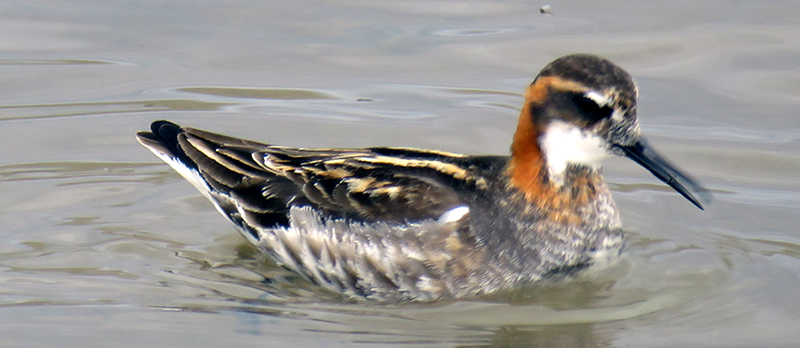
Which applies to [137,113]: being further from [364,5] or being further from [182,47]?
[364,5]

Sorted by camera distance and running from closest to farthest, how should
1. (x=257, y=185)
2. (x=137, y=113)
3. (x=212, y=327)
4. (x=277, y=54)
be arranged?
(x=212, y=327)
(x=257, y=185)
(x=137, y=113)
(x=277, y=54)

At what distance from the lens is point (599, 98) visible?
6965mm

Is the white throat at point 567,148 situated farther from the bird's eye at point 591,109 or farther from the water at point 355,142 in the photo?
the water at point 355,142

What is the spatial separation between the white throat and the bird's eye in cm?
11

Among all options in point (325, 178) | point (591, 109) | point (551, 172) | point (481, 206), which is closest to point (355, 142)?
point (325, 178)

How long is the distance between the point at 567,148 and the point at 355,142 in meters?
2.86

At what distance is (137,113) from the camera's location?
10156 millimetres

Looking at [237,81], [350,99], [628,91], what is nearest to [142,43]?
[237,81]

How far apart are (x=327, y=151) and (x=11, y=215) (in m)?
2.44

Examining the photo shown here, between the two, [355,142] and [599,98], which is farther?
[355,142]

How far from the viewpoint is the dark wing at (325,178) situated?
727cm

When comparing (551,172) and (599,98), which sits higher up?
(599,98)

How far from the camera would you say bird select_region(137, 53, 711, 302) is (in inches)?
281

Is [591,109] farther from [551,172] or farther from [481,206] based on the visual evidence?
[481,206]
